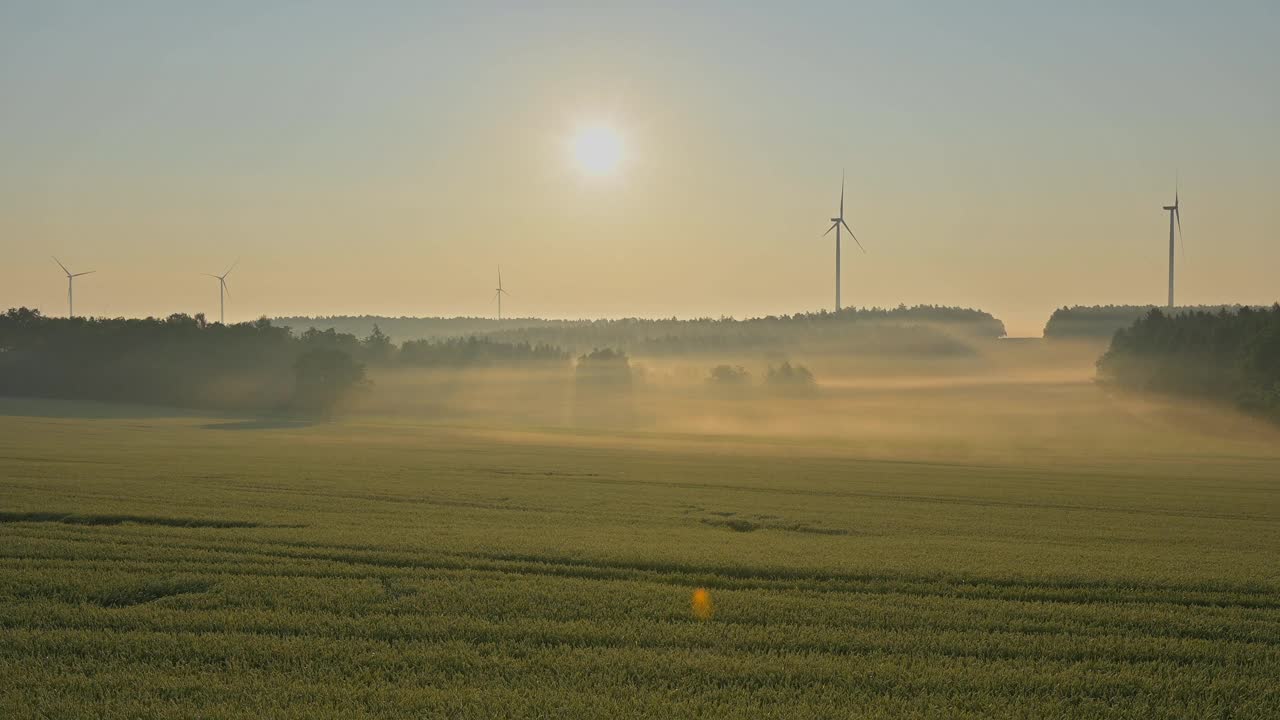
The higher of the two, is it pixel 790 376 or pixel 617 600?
pixel 790 376

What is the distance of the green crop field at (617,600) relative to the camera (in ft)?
32.6

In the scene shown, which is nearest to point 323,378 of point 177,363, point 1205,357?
point 177,363

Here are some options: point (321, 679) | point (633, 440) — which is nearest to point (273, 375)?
point (633, 440)

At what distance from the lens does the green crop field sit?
32.6 feet

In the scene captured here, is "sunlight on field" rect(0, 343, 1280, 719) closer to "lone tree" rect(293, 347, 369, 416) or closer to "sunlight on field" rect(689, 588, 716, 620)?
"sunlight on field" rect(689, 588, 716, 620)

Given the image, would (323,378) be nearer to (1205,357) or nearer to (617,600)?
(1205,357)

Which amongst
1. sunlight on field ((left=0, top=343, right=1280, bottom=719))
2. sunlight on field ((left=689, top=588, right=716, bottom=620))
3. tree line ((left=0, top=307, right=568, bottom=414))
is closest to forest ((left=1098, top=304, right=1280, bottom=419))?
sunlight on field ((left=0, top=343, right=1280, bottom=719))

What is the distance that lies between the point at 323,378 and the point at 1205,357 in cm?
8825

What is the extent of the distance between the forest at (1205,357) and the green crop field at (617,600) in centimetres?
6502

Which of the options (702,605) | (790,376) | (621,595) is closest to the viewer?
(702,605)

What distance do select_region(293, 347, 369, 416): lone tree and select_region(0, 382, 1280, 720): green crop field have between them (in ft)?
259

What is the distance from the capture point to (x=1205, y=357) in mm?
99562

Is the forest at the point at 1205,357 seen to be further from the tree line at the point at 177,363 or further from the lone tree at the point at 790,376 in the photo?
the tree line at the point at 177,363

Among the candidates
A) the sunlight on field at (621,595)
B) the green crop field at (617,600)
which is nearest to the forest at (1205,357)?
the sunlight on field at (621,595)
